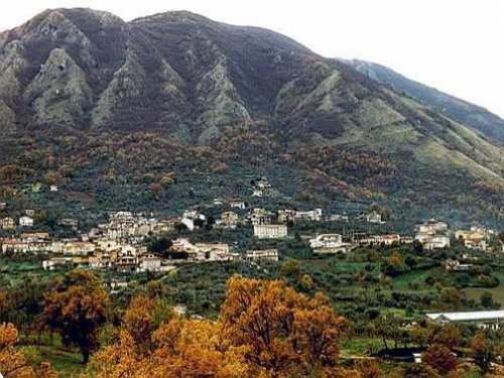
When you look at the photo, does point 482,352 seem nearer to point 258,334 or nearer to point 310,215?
point 258,334

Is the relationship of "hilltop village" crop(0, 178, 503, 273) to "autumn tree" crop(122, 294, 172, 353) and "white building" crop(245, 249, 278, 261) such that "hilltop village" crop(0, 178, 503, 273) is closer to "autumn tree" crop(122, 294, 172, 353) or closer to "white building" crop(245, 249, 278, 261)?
"white building" crop(245, 249, 278, 261)

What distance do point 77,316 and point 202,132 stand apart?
101 metres

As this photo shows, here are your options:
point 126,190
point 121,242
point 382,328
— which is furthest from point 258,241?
point 382,328

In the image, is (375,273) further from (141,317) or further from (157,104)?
(157,104)

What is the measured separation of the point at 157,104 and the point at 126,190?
46.5 meters

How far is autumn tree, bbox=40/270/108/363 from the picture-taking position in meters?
44.9

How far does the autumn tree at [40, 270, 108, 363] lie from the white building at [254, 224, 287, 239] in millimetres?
46744

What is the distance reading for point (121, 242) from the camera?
88.7 meters

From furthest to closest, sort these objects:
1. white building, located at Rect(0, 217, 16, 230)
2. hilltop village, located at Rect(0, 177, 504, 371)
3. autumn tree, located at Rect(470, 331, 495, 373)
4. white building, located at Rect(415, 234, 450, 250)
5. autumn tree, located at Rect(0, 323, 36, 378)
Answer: white building, located at Rect(0, 217, 16, 230) < white building, located at Rect(415, 234, 450, 250) < hilltop village, located at Rect(0, 177, 504, 371) < autumn tree, located at Rect(470, 331, 495, 373) < autumn tree, located at Rect(0, 323, 36, 378)

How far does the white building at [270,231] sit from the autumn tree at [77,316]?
46.7 meters

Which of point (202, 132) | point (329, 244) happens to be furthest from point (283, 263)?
point (202, 132)

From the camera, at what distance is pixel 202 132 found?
5714 inches

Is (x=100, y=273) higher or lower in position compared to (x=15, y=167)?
lower

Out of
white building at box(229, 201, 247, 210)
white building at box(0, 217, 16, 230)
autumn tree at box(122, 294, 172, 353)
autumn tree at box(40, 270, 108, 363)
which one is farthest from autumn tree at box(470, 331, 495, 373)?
white building at box(229, 201, 247, 210)
